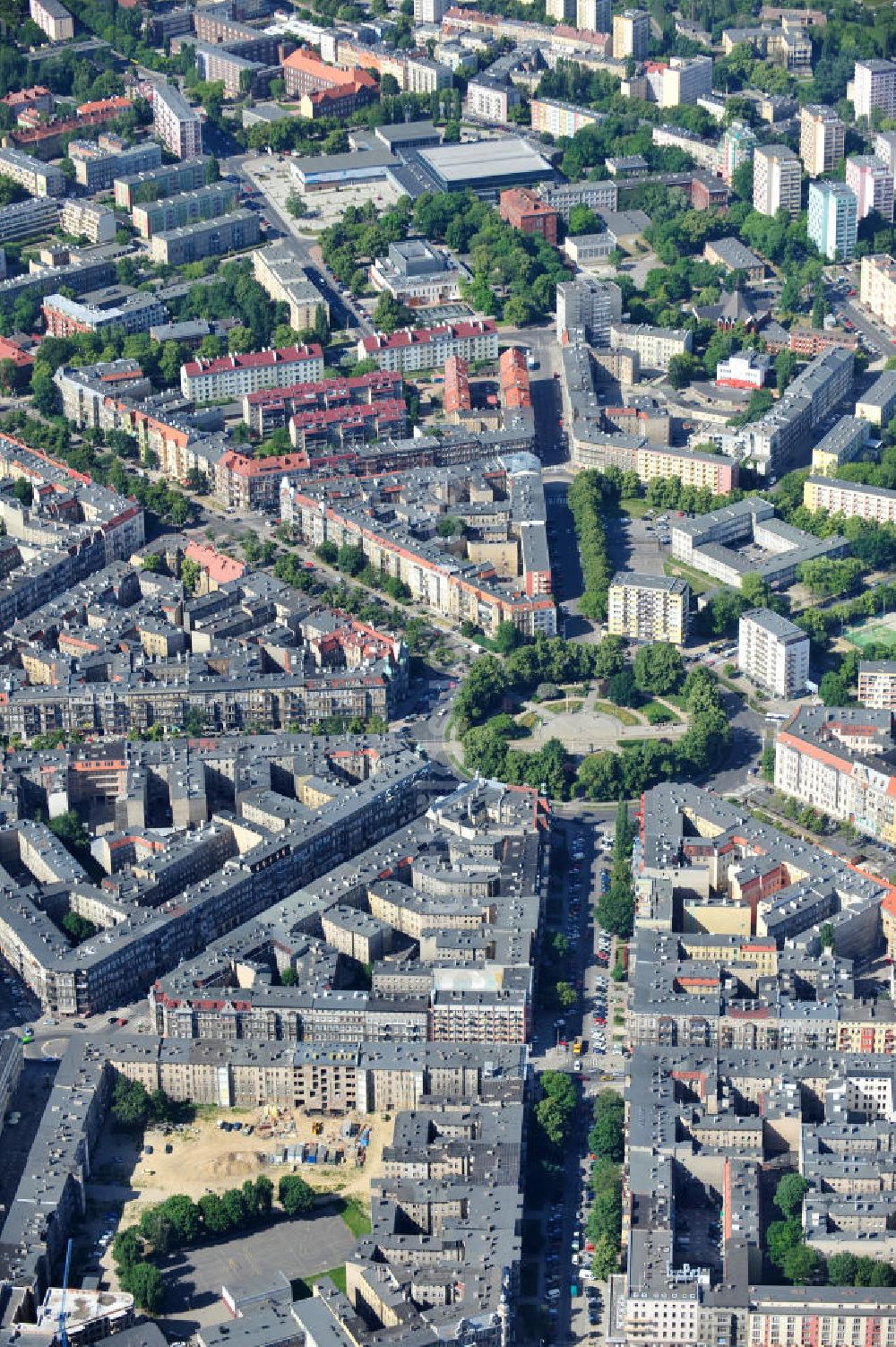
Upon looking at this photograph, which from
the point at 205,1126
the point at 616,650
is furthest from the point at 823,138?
the point at 205,1126

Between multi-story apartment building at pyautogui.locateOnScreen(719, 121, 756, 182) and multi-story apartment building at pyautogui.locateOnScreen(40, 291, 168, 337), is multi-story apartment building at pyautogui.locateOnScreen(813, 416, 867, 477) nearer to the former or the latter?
multi-story apartment building at pyautogui.locateOnScreen(719, 121, 756, 182)

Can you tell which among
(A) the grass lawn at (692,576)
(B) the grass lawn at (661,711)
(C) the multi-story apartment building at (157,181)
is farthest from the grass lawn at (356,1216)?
(C) the multi-story apartment building at (157,181)

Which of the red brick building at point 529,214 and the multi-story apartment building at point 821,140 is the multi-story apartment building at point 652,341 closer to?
the red brick building at point 529,214

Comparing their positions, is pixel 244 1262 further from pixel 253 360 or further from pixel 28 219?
pixel 28 219

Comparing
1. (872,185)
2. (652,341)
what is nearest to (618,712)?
(652,341)

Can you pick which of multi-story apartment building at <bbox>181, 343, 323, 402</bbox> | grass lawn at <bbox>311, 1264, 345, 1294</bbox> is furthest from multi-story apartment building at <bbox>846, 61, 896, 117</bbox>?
grass lawn at <bbox>311, 1264, 345, 1294</bbox>

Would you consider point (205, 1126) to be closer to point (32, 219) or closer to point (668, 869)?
point (668, 869)
